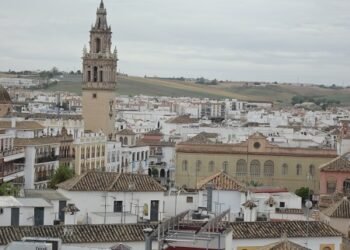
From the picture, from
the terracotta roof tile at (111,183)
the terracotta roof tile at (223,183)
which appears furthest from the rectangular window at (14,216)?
the terracotta roof tile at (223,183)

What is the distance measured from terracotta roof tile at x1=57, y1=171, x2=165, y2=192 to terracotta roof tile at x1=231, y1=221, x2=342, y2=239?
431 cm

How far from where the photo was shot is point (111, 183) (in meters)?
28.1

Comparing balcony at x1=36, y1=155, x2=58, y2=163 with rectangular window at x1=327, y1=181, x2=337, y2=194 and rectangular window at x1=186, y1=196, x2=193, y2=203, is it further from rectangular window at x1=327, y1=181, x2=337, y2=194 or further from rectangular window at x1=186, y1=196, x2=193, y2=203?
rectangular window at x1=186, y1=196, x2=193, y2=203

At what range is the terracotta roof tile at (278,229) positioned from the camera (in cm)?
2438

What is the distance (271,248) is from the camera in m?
21.5

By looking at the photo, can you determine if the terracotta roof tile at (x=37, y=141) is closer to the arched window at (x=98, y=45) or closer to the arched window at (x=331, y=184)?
the arched window at (x=98, y=45)

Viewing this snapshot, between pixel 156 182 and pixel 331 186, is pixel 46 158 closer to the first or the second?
pixel 331 186

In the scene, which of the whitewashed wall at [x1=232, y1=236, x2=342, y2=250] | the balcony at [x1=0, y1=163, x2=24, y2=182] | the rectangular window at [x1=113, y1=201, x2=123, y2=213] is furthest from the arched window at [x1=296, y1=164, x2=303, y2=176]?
the whitewashed wall at [x1=232, y1=236, x2=342, y2=250]

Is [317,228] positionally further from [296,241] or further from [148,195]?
[148,195]

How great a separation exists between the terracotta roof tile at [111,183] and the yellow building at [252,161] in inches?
1459

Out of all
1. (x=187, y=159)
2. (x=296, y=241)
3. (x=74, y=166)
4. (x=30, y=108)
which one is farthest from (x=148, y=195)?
(x=30, y=108)

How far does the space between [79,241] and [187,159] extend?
4481 cm

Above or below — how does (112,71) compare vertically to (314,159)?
above

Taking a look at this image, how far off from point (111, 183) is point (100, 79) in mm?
40772
